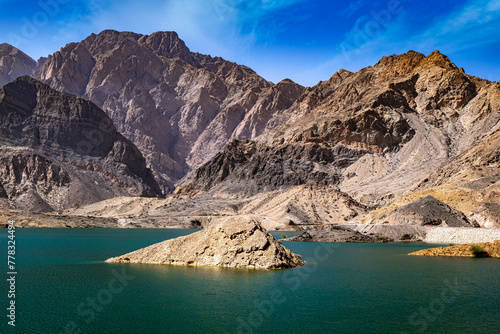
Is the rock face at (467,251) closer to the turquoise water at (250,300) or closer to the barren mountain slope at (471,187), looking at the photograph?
the turquoise water at (250,300)

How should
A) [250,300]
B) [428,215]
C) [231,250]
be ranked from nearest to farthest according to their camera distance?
[250,300], [231,250], [428,215]

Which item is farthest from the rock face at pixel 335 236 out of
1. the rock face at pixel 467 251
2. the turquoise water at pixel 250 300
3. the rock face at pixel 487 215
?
the turquoise water at pixel 250 300

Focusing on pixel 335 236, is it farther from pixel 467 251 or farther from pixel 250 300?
pixel 250 300

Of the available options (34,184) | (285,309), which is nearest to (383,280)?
(285,309)

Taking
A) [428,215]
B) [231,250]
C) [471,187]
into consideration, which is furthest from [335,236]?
[231,250]

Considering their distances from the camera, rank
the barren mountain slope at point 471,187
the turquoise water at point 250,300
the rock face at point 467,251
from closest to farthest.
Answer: the turquoise water at point 250,300 < the rock face at point 467,251 < the barren mountain slope at point 471,187

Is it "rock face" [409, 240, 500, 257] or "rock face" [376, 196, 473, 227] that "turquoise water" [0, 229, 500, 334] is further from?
"rock face" [376, 196, 473, 227]
